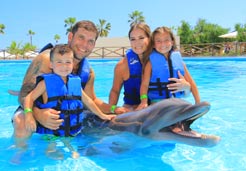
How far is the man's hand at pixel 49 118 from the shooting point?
3.65m

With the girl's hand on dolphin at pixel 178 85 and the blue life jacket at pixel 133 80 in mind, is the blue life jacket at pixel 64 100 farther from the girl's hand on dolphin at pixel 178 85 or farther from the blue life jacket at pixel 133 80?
the girl's hand on dolphin at pixel 178 85

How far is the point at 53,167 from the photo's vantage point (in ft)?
11.6

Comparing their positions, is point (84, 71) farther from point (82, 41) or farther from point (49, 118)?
point (49, 118)

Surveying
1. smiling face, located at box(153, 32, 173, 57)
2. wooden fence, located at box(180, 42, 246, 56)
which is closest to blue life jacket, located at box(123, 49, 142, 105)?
smiling face, located at box(153, 32, 173, 57)

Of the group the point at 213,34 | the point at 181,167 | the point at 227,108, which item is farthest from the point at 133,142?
the point at 213,34

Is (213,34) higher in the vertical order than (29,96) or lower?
higher

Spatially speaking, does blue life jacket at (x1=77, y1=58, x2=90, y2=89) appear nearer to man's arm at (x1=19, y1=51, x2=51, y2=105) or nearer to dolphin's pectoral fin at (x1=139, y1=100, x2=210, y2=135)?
man's arm at (x1=19, y1=51, x2=51, y2=105)

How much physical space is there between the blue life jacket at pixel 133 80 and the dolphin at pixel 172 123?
41.8 inches

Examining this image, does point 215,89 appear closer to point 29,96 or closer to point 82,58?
point 82,58

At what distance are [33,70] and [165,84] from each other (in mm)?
1733

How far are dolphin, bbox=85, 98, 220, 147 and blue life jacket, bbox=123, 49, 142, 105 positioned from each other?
1.06 metres

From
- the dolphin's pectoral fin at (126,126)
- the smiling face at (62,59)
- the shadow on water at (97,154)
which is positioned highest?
the smiling face at (62,59)

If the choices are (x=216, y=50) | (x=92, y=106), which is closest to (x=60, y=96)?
(x=92, y=106)

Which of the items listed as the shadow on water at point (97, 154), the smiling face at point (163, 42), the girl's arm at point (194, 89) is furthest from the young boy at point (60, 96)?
the girl's arm at point (194, 89)
